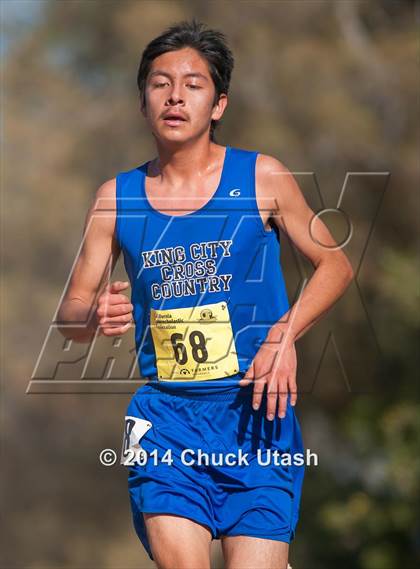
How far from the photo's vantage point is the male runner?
3.46 m

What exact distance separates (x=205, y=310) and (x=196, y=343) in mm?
114

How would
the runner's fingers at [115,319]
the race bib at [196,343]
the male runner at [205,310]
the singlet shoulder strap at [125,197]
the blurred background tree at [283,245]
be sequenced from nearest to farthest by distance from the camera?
the runner's fingers at [115,319], the male runner at [205,310], the race bib at [196,343], the singlet shoulder strap at [125,197], the blurred background tree at [283,245]

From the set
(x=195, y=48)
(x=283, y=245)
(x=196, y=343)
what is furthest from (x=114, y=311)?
(x=283, y=245)

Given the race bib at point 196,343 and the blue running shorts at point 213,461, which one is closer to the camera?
the blue running shorts at point 213,461

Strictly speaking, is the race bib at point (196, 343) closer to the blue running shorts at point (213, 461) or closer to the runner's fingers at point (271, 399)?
the blue running shorts at point (213, 461)

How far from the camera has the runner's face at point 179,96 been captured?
3.60 m

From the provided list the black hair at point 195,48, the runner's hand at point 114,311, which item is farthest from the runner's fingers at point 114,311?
the black hair at point 195,48

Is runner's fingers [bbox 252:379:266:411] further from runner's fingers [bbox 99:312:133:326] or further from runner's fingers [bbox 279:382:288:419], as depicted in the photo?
runner's fingers [bbox 99:312:133:326]

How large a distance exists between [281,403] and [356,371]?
9393 mm

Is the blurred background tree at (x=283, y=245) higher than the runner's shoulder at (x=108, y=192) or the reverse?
higher

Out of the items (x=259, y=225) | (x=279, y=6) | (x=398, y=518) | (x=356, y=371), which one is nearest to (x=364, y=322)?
(x=356, y=371)

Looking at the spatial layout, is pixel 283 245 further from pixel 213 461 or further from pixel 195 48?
pixel 213 461

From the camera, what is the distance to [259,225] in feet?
12.0

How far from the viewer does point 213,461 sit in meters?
3.51
